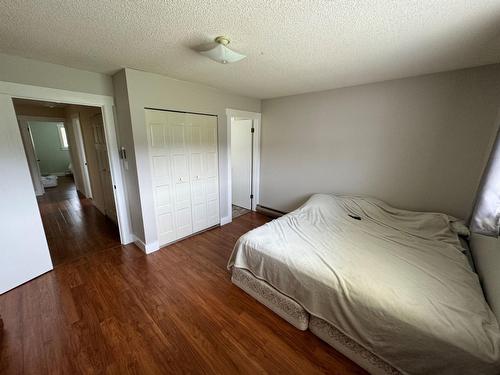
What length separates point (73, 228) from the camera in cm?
336

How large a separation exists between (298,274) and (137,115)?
2.42m

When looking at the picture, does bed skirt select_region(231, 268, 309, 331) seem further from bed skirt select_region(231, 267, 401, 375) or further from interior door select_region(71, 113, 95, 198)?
interior door select_region(71, 113, 95, 198)

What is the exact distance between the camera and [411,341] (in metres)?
1.13

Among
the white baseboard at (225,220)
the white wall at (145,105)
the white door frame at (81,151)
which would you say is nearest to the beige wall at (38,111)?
the white door frame at (81,151)

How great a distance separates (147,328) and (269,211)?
2815mm

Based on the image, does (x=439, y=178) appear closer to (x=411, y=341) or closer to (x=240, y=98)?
(x=411, y=341)

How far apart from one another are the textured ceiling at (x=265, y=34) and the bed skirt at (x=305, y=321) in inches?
81.3

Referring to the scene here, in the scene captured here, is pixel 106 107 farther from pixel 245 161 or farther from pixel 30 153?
pixel 30 153

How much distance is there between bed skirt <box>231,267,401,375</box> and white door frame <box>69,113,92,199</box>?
4.70m

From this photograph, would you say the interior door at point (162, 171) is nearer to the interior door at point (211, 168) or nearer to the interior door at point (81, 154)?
the interior door at point (211, 168)

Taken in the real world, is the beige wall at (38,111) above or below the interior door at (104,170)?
above

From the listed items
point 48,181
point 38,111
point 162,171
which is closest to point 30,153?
point 38,111

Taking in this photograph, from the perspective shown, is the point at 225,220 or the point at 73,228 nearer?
the point at 73,228

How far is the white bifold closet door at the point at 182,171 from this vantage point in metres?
2.57
